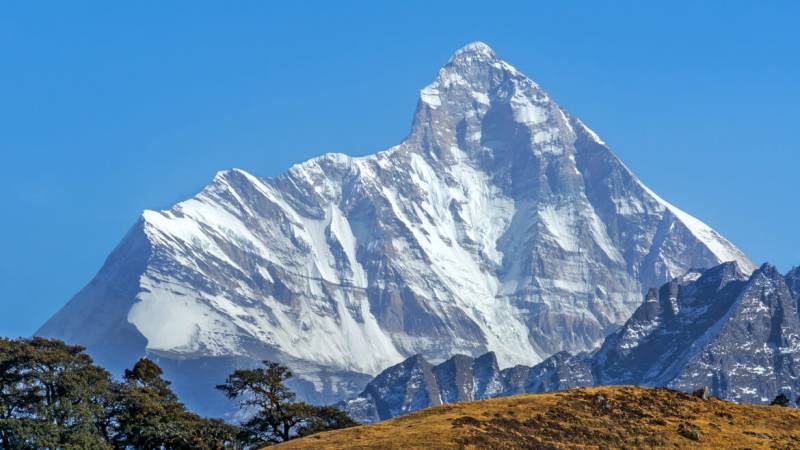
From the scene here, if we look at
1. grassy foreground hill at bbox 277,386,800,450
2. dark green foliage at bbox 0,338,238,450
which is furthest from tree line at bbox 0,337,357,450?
grassy foreground hill at bbox 277,386,800,450

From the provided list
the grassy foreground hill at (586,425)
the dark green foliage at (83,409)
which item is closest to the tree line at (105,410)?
the dark green foliage at (83,409)

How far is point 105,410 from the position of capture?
158m

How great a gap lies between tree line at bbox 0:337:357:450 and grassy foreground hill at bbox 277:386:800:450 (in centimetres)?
2793

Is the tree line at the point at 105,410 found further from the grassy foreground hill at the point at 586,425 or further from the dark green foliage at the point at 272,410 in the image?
the grassy foreground hill at the point at 586,425

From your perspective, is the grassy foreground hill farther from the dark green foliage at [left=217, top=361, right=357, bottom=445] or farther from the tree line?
the dark green foliage at [left=217, top=361, right=357, bottom=445]

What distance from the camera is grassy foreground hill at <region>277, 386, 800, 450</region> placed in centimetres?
12350

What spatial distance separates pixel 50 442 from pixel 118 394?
1768cm

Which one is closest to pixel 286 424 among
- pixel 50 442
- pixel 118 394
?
pixel 118 394

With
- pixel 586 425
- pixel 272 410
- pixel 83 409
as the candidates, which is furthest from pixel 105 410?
pixel 586 425

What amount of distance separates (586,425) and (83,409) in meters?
50.5

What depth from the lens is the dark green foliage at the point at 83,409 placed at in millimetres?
147500

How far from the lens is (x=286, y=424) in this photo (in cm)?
16250

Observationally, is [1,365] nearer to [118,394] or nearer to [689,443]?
[118,394]

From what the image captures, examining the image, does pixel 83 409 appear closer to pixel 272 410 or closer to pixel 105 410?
pixel 105 410
